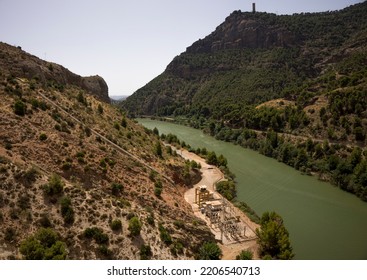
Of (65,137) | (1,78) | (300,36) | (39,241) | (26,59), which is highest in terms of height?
(300,36)

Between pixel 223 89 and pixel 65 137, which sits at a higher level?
pixel 223 89

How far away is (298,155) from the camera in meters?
54.8

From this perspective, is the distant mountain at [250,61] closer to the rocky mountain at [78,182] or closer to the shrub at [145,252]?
the rocky mountain at [78,182]

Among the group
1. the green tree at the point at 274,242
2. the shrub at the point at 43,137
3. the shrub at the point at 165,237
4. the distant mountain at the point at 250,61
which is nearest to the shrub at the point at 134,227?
the shrub at the point at 165,237

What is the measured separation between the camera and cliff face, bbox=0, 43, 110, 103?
4328 centimetres

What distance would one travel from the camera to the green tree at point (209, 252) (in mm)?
26281

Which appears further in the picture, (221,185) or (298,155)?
(298,155)

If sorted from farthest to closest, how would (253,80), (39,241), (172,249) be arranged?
(253,80) < (172,249) < (39,241)

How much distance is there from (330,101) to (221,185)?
36.7 m

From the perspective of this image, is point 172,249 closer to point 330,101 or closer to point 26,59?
point 26,59

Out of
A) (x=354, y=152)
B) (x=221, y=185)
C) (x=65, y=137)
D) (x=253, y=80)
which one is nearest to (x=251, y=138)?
(x=354, y=152)

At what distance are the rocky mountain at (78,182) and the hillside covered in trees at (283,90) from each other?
24.2m

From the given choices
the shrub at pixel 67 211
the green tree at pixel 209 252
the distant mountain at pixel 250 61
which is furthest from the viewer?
the distant mountain at pixel 250 61

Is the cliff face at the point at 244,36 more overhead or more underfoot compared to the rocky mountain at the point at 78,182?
more overhead
